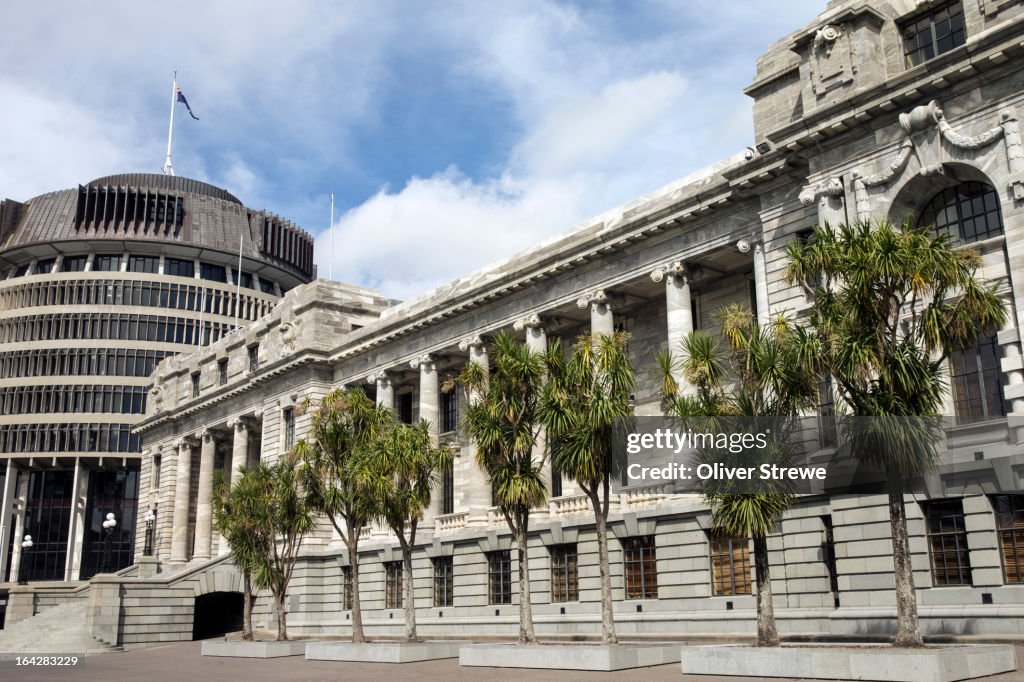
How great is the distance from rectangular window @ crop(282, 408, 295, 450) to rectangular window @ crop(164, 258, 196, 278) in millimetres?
46515

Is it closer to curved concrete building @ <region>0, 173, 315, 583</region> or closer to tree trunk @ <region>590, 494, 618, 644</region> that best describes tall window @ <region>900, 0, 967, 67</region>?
tree trunk @ <region>590, 494, 618, 644</region>

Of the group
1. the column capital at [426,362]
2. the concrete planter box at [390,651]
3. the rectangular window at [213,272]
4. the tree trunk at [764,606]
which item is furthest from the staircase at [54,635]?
the rectangular window at [213,272]

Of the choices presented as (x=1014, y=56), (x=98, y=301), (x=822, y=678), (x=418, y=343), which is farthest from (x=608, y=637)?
(x=98, y=301)

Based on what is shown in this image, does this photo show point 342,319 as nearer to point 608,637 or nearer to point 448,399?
point 448,399

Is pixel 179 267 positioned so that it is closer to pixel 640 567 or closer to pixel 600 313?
pixel 600 313

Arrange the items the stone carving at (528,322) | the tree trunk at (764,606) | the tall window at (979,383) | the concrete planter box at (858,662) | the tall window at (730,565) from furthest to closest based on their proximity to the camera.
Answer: the stone carving at (528,322) → the tall window at (730,565) → the tall window at (979,383) → the tree trunk at (764,606) → the concrete planter box at (858,662)

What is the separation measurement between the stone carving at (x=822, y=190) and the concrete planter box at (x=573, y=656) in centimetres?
1449

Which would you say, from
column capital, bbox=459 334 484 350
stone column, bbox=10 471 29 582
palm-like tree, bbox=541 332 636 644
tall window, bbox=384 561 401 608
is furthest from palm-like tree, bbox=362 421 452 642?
stone column, bbox=10 471 29 582

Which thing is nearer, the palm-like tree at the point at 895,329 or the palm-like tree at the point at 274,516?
the palm-like tree at the point at 895,329

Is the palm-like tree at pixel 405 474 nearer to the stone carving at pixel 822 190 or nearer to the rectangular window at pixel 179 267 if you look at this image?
the stone carving at pixel 822 190

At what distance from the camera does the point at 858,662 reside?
61.0 feet

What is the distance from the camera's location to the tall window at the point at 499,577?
42844 millimetres

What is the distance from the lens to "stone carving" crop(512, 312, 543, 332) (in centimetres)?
4388

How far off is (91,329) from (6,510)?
1958 centimetres
